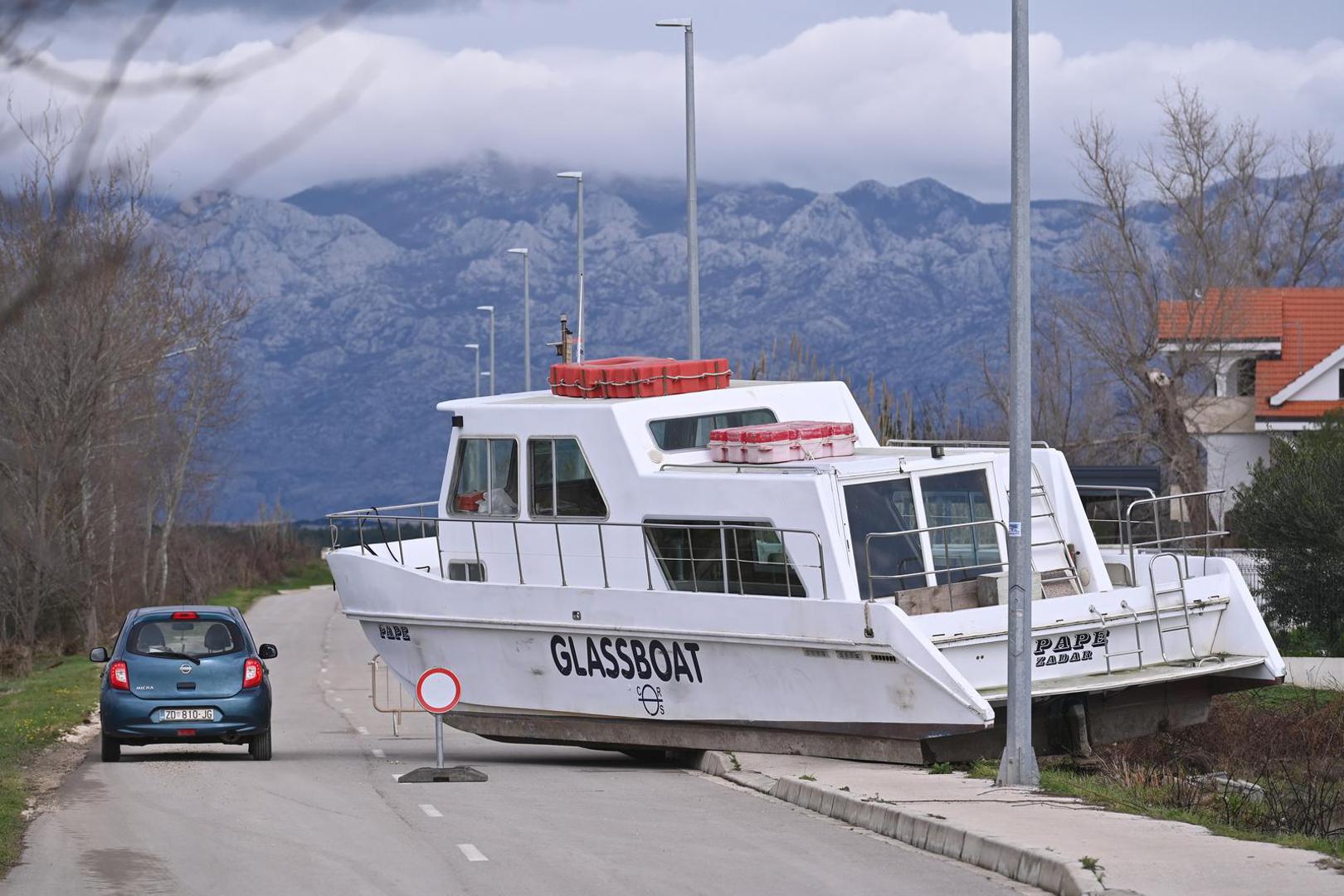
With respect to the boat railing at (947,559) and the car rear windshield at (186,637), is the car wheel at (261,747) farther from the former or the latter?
the boat railing at (947,559)

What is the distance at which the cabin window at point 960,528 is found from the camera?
17.2 meters

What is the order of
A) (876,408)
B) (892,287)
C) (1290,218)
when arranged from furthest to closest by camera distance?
(892,287), (1290,218), (876,408)

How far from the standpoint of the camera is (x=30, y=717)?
23969 millimetres

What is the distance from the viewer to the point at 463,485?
19375mm

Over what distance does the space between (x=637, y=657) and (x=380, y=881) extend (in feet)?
21.1

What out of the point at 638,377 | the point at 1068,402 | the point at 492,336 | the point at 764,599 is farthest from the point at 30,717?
the point at 1068,402

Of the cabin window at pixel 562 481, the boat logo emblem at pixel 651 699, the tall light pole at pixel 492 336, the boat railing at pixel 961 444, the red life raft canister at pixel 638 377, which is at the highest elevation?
the tall light pole at pixel 492 336

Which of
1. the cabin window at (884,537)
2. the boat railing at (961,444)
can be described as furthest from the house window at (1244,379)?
the cabin window at (884,537)

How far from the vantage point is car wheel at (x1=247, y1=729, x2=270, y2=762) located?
18.6 m

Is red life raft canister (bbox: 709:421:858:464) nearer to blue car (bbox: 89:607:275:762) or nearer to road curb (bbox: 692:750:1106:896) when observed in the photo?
road curb (bbox: 692:750:1106:896)

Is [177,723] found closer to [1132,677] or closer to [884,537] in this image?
[884,537]

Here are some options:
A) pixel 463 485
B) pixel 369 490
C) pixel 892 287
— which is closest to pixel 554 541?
pixel 463 485

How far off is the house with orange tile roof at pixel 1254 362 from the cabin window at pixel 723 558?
35.2 meters

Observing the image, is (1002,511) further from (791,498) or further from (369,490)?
(369,490)
